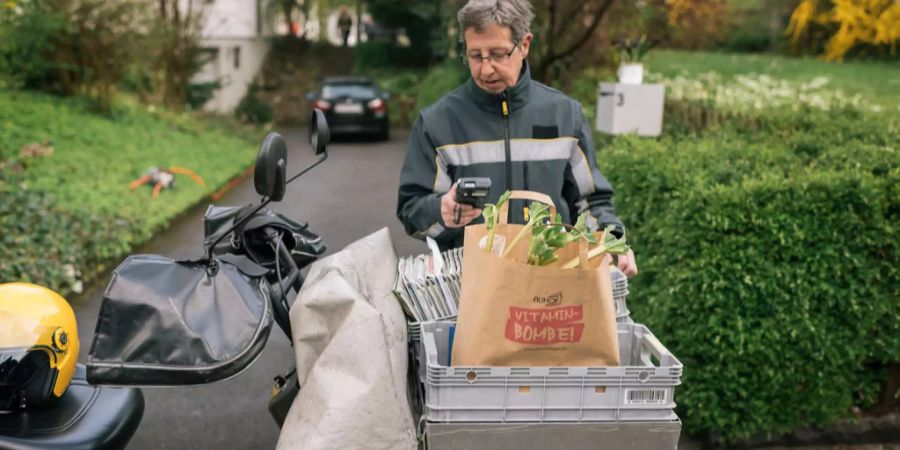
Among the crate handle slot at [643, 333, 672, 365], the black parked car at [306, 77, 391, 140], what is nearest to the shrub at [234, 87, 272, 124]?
the black parked car at [306, 77, 391, 140]

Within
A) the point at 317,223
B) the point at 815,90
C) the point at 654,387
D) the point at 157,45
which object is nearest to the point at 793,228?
the point at 654,387

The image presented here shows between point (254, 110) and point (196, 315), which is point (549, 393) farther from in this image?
point (254, 110)

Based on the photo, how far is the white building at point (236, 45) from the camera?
26625 mm

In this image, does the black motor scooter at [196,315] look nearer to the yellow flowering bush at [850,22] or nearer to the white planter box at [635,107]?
the white planter box at [635,107]

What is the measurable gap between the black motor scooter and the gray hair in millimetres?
543

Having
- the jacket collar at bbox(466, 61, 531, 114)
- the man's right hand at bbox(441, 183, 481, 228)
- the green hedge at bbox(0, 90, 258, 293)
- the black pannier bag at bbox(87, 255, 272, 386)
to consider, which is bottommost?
the green hedge at bbox(0, 90, 258, 293)

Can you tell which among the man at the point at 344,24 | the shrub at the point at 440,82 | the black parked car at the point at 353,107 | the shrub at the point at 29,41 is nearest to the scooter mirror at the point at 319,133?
the shrub at the point at 29,41

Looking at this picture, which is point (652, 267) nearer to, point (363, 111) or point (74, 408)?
point (74, 408)

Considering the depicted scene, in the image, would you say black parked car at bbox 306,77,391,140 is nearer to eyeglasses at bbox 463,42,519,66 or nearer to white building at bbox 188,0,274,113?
white building at bbox 188,0,274,113

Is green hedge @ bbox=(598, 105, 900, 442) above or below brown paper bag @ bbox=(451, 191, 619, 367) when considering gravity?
below

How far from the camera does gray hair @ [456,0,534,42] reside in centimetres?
248

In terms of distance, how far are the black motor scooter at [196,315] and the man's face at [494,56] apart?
1.73 feet

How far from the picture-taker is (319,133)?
2354mm

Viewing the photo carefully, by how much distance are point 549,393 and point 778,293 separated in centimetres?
232
